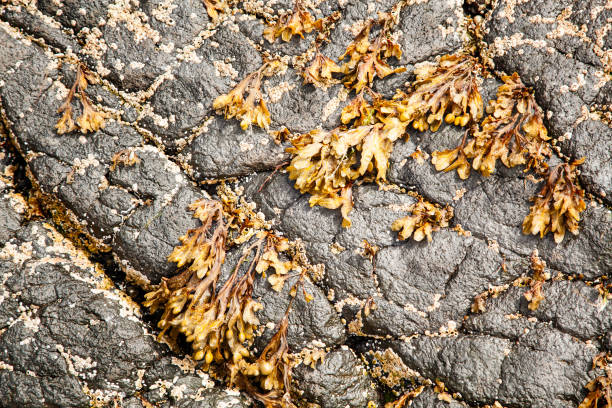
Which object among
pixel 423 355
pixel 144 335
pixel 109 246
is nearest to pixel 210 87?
pixel 109 246

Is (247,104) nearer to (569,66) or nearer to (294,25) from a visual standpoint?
(294,25)

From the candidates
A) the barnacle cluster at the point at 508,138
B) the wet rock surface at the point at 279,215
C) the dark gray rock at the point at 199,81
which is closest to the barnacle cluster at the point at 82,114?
the wet rock surface at the point at 279,215

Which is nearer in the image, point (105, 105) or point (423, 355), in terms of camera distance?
point (423, 355)

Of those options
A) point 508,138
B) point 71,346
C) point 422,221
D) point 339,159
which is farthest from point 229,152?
point 508,138

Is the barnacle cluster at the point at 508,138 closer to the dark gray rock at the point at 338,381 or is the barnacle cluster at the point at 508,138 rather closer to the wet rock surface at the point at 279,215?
the wet rock surface at the point at 279,215

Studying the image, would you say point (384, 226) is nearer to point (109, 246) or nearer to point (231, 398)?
point (231, 398)

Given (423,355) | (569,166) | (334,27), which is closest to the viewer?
(569,166)

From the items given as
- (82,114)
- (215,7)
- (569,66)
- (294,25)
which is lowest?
(82,114)
